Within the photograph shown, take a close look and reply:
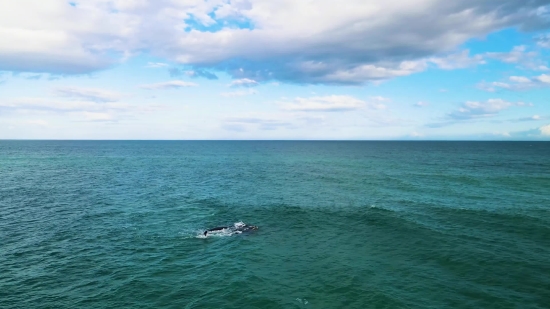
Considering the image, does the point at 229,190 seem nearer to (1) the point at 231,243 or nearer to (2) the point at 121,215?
(2) the point at 121,215

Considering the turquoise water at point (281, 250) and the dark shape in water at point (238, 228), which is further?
the dark shape in water at point (238, 228)

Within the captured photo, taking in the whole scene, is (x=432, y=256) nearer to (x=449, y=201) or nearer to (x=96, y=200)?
(x=449, y=201)

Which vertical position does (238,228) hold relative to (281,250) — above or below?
above

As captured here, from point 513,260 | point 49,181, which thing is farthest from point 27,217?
point 513,260

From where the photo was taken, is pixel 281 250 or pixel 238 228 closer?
pixel 281 250

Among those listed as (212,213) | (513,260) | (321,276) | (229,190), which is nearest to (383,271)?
(321,276)

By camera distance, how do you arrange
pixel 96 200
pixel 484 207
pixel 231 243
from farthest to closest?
pixel 96 200 → pixel 484 207 → pixel 231 243

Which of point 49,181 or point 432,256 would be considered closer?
point 432,256

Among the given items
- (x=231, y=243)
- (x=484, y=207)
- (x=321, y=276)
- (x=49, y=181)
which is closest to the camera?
(x=321, y=276)

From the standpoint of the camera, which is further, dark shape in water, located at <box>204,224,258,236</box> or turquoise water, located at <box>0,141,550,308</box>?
dark shape in water, located at <box>204,224,258,236</box>
